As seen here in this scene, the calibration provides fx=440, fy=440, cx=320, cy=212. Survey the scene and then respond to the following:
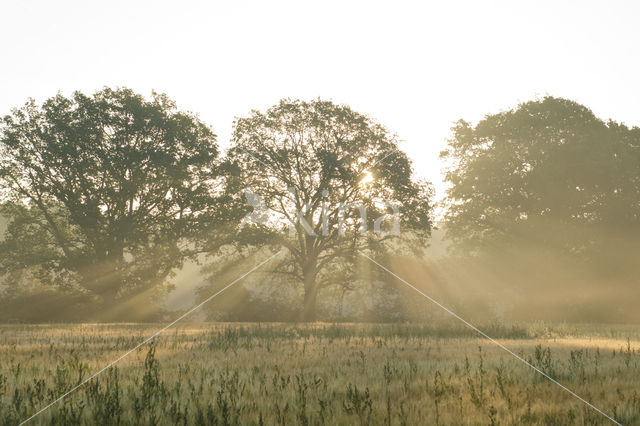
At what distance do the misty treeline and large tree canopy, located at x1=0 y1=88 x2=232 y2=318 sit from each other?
0.38 ft

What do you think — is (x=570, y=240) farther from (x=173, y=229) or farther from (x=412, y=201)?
(x=173, y=229)

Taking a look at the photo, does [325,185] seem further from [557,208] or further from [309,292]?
[557,208]

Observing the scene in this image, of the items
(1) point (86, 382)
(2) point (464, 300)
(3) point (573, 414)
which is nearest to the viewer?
(3) point (573, 414)

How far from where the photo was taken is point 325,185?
3338 centimetres

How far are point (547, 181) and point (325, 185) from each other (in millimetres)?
17167

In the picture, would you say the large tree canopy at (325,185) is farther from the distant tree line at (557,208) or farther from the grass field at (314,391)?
the grass field at (314,391)

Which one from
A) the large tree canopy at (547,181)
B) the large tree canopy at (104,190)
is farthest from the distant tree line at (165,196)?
the large tree canopy at (547,181)

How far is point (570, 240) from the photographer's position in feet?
113

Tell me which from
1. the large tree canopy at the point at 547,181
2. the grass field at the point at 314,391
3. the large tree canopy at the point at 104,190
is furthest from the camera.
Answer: the large tree canopy at the point at 547,181

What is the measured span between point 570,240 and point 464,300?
1070 centimetres

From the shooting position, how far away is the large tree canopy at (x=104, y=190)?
29594 millimetres

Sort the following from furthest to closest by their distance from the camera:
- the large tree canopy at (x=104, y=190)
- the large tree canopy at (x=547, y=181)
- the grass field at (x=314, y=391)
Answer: the large tree canopy at (x=547, y=181)
the large tree canopy at (x=104, y=190)
the grass field at (x=314, y=391)

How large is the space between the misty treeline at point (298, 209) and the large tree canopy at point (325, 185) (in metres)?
0.12

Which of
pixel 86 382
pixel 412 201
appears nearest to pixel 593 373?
pixel 86 382
